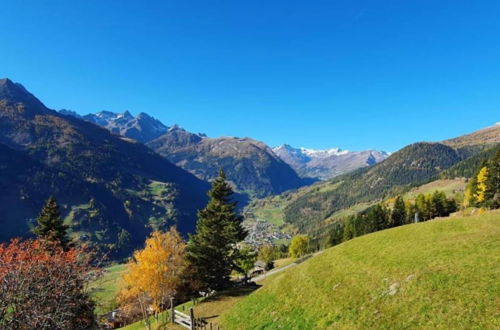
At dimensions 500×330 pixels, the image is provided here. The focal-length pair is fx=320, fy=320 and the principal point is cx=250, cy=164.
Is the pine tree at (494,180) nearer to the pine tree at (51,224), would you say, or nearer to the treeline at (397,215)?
the treeline at (397,215)

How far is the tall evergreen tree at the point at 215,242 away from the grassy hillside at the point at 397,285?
18.8 metres

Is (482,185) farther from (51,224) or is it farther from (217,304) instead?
(51,224)

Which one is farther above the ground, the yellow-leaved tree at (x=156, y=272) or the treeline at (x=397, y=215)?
the yellow-leaved tree at (x=156, y=272)

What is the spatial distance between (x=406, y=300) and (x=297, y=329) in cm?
914

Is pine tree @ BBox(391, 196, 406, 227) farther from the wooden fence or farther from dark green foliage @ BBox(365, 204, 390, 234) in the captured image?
the wooden fence

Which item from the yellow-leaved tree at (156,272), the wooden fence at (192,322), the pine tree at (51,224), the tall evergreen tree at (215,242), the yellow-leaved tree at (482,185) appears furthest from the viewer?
the yellow-leaved tree at (482,185)

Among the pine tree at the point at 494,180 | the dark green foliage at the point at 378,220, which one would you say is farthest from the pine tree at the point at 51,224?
the pine tree at the point at 494,180

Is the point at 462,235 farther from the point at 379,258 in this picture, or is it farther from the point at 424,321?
the point at 424,321

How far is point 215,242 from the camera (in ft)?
191

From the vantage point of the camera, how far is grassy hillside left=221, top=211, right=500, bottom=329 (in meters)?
21.2

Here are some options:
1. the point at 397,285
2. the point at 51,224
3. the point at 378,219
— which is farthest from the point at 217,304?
the point at 378,219

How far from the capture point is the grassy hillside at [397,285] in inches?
836

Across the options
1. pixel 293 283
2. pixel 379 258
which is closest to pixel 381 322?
pixel 379 258

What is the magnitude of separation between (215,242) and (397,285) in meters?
37.4
